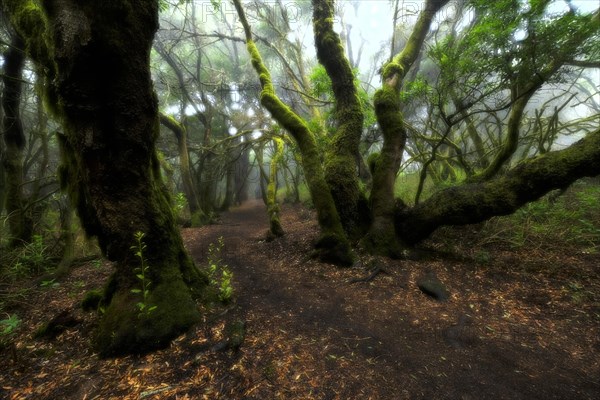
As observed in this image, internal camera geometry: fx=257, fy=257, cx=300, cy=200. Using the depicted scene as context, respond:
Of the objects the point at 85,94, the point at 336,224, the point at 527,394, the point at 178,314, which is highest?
the point at 85,94

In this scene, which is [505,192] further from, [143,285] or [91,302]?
[91,302]

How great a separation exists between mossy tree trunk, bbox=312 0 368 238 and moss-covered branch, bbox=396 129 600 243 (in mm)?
1071

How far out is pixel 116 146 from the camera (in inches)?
108

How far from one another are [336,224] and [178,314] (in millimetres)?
3388

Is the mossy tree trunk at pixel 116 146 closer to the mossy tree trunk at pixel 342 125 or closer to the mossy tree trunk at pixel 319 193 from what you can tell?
the mossy tree trunk at pixel 319 193

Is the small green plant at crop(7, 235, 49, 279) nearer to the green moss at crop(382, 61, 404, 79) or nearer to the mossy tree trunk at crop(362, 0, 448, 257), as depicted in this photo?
the mossy tree trunk at crop(362, 0, 448, 257)

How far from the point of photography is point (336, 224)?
542 centimetres

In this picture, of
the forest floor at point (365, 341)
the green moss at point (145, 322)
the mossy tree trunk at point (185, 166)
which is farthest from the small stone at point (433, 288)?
the mossy tree trunk at point (185, 166)

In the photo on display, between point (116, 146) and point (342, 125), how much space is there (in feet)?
16.2

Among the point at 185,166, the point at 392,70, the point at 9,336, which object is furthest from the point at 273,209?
the point at 185,166

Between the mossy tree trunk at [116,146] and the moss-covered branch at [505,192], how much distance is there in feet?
14.3

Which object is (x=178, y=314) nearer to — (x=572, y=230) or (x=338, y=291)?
(x=338, y=291)

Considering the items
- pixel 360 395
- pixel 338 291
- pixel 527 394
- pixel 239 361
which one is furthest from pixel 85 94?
pixel 527 394

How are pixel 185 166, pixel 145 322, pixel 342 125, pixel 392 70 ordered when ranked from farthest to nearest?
pixel 185 166
pixel 342 125
pixel 392 70
pixel 145 322
